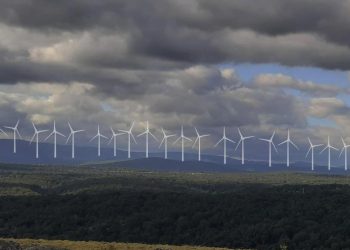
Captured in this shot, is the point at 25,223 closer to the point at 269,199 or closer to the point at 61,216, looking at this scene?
the point at 61,216

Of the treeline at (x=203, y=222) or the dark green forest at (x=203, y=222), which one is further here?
the treeline at (x=203, y=222)

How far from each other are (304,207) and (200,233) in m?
35.4

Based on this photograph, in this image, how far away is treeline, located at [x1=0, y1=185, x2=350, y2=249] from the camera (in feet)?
482

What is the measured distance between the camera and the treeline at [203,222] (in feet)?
482

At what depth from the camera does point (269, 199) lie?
194 metres

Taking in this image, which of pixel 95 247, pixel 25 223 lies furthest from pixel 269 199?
pixel 95 247

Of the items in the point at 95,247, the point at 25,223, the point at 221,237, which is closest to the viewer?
the point at 95,247

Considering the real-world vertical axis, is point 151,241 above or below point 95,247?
below

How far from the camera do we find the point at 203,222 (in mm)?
167000

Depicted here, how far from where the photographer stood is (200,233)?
6309 inches

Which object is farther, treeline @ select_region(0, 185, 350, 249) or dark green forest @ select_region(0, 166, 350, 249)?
treeline @ select_region(0, 185, 350, 249)

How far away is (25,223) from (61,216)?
1000 centimetres

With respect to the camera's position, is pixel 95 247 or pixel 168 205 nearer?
pixel 95 247

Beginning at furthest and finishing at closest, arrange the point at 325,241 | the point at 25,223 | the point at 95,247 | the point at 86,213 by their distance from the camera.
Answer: the point at 86,213
the point at 25,223
the point at 325,241
the point at 95,247
